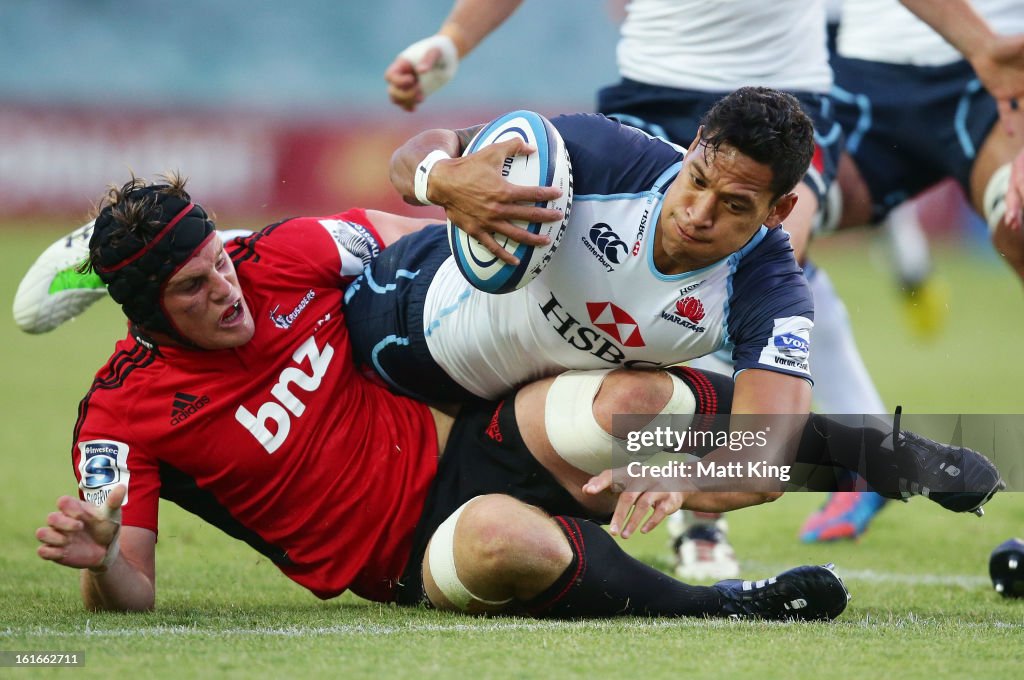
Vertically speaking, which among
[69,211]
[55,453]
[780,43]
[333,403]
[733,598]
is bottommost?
[69,211]

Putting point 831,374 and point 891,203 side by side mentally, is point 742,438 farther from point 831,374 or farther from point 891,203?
point 891,203

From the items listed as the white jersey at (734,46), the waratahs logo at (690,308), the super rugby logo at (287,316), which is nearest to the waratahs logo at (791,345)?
the waratahs logo at (690,308)

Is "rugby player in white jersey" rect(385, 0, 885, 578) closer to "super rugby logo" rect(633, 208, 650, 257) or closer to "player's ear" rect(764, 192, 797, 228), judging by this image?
"player's ear" rect(764, 192, 797, 228)

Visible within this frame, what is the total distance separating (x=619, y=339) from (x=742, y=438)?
437mm

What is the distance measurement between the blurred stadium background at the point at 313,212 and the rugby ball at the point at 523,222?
876 millimetres

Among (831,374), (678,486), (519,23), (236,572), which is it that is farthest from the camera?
→ (519,23)

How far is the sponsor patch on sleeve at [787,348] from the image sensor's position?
11.1 ft

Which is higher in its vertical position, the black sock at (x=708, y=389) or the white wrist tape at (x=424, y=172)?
the white wrist tape at (x=424, y=172)

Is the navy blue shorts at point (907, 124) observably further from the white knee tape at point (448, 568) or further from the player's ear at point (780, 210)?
the white knee tape at point (448, 568)

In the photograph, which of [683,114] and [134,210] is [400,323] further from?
[683,114]

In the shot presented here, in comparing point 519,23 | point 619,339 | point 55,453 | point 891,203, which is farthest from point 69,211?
point 619,339

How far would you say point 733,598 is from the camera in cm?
359

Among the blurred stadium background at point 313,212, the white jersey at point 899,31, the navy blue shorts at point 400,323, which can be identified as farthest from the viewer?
the white jersey at point 899,31

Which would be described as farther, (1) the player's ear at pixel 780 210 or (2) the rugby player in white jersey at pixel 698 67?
(2) the rugby player in white jersey at pixel 698 67
